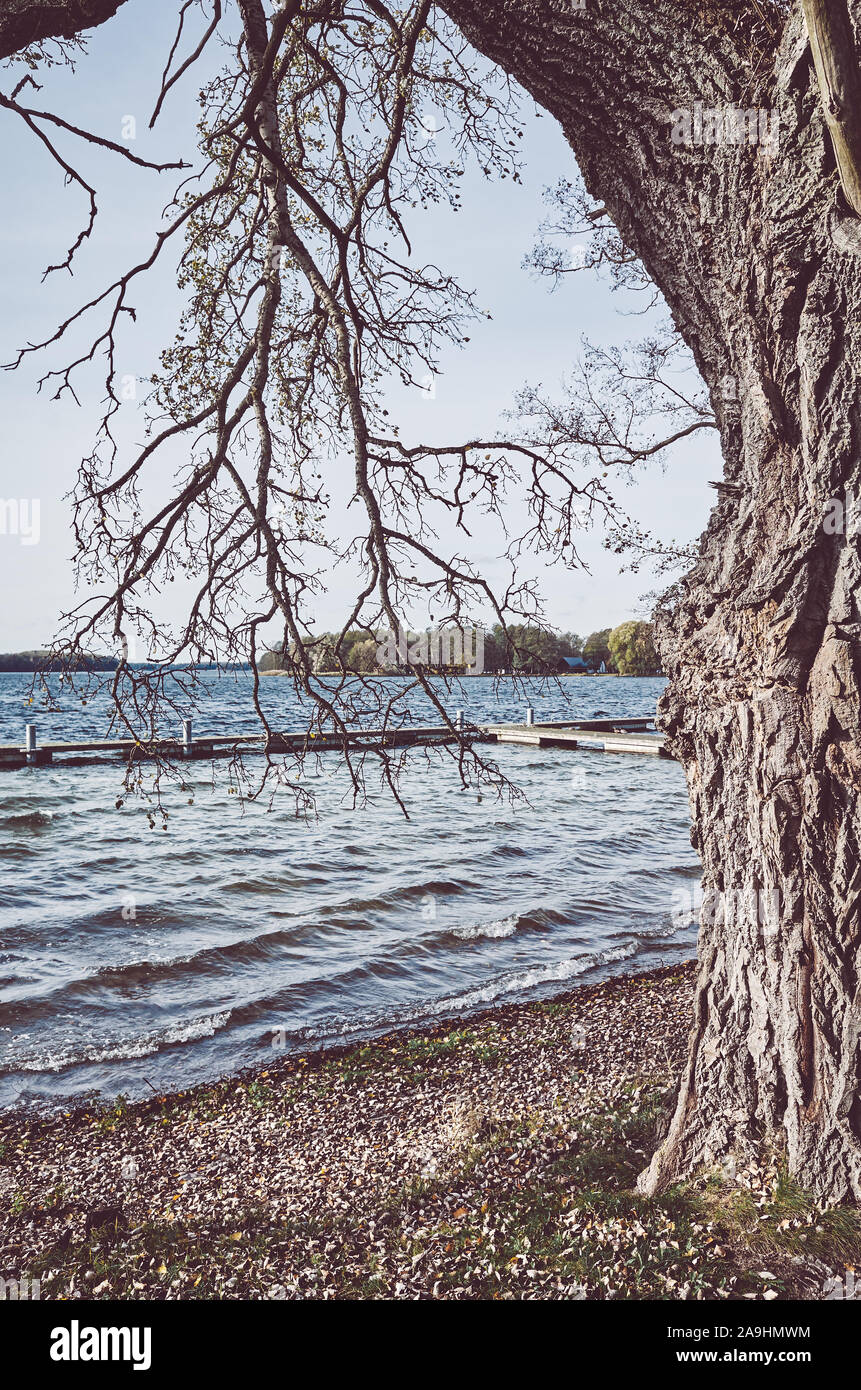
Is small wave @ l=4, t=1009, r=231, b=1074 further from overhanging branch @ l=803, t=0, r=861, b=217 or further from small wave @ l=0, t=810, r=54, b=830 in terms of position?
small wave @ l=0, t=810, r=54, b=830

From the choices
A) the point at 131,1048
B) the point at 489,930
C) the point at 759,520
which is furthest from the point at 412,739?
the point at 759,520

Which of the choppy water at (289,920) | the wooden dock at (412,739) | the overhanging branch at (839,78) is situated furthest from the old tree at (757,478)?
the wooden dock at (412,739)

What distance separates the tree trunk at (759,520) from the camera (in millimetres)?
3123

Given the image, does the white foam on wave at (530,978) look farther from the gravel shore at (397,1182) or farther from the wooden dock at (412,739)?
the wooden dock at (412,739)

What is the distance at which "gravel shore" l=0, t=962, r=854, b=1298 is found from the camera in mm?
3428

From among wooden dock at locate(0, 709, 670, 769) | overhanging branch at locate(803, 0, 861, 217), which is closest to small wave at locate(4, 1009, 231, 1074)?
overhanging branch at locate(803, 0, 861, 217)

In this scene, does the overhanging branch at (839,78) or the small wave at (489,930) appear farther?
the small wave at (489,930)

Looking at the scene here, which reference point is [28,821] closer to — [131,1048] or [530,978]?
[131,1048]

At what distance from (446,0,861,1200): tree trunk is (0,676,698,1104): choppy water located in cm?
188

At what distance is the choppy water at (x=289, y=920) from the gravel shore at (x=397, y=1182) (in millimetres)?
1011

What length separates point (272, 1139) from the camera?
568 centimetres
